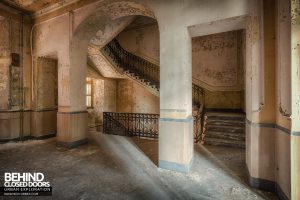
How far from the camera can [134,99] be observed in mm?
12734

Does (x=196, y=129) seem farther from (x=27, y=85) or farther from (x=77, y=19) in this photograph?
(x=27, y=85)

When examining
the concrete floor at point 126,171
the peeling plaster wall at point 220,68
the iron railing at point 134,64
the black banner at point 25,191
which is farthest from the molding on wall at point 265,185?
the iron railing at point 134,64

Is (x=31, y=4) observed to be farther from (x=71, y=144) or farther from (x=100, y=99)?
(x=100, y=99)

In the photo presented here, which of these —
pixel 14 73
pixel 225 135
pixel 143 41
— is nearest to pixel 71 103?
pixel 14 73

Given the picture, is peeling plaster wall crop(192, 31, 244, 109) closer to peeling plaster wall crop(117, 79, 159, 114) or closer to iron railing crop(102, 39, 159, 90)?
iron railing crop(102, 39, 159, 90)

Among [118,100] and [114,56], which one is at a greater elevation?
[114,56]

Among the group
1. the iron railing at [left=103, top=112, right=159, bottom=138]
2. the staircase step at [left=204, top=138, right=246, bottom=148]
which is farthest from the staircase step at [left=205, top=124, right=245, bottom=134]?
the iron railing at [left=103, top=112, right=159, bottom=138]

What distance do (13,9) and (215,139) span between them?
939cm

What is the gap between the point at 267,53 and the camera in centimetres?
354

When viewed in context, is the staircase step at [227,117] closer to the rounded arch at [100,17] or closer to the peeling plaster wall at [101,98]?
the rounded arch at [100,17]

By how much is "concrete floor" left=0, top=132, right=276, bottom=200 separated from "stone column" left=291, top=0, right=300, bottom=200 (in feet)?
2.43

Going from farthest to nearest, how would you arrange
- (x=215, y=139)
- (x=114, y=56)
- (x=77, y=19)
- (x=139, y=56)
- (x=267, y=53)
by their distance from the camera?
(x=139, y=56) < (x=114, y=56) < (x=215, y=139) < (x=77, y=19) < (x=267, y=53)

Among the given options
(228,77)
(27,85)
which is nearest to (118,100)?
(27,85)

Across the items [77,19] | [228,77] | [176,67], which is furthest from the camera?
[228,77]
